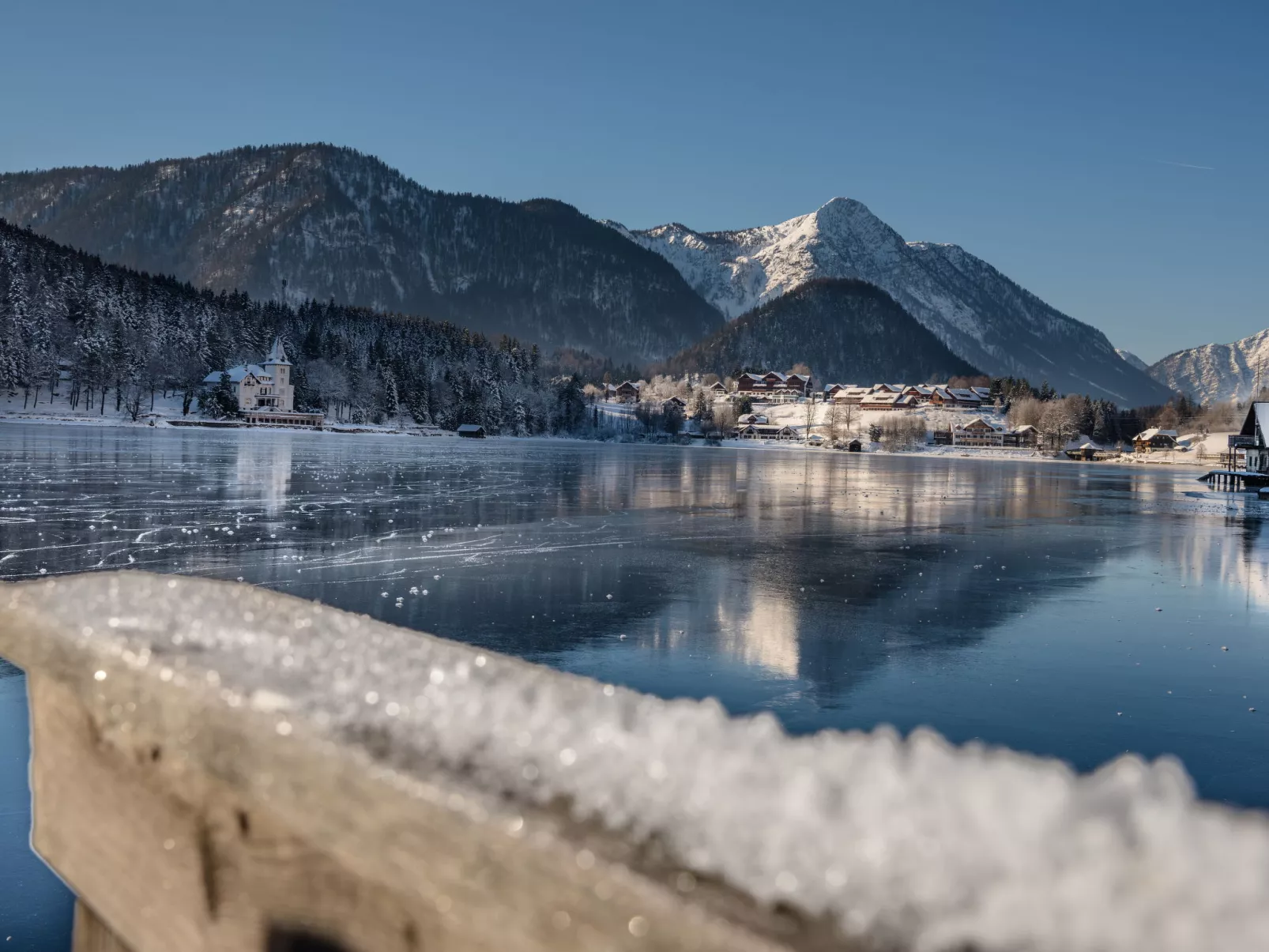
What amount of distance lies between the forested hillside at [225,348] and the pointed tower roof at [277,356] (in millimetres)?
2909

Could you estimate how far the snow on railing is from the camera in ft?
2.35

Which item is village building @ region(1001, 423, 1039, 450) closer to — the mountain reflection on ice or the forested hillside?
the forested hillside

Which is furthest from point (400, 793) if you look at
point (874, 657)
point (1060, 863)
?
point (874, 657)

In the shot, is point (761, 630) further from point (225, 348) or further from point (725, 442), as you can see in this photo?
point (725, 442)

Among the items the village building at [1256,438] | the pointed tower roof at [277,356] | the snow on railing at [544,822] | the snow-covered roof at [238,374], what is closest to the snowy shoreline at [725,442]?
the snow-covered roof at [238,374]

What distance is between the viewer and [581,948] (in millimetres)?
852

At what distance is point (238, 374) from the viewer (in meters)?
124

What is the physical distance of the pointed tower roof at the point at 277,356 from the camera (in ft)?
441

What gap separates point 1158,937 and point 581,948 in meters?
0.50

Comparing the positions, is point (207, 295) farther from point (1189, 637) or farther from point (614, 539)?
point (1189, 637)

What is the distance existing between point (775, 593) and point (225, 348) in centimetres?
13933

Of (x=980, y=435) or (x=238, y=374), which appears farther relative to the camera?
(x=980, y=435)

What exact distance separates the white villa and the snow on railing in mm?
127578

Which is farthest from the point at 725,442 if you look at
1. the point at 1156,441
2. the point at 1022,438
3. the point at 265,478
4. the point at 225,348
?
the point at 265,478
